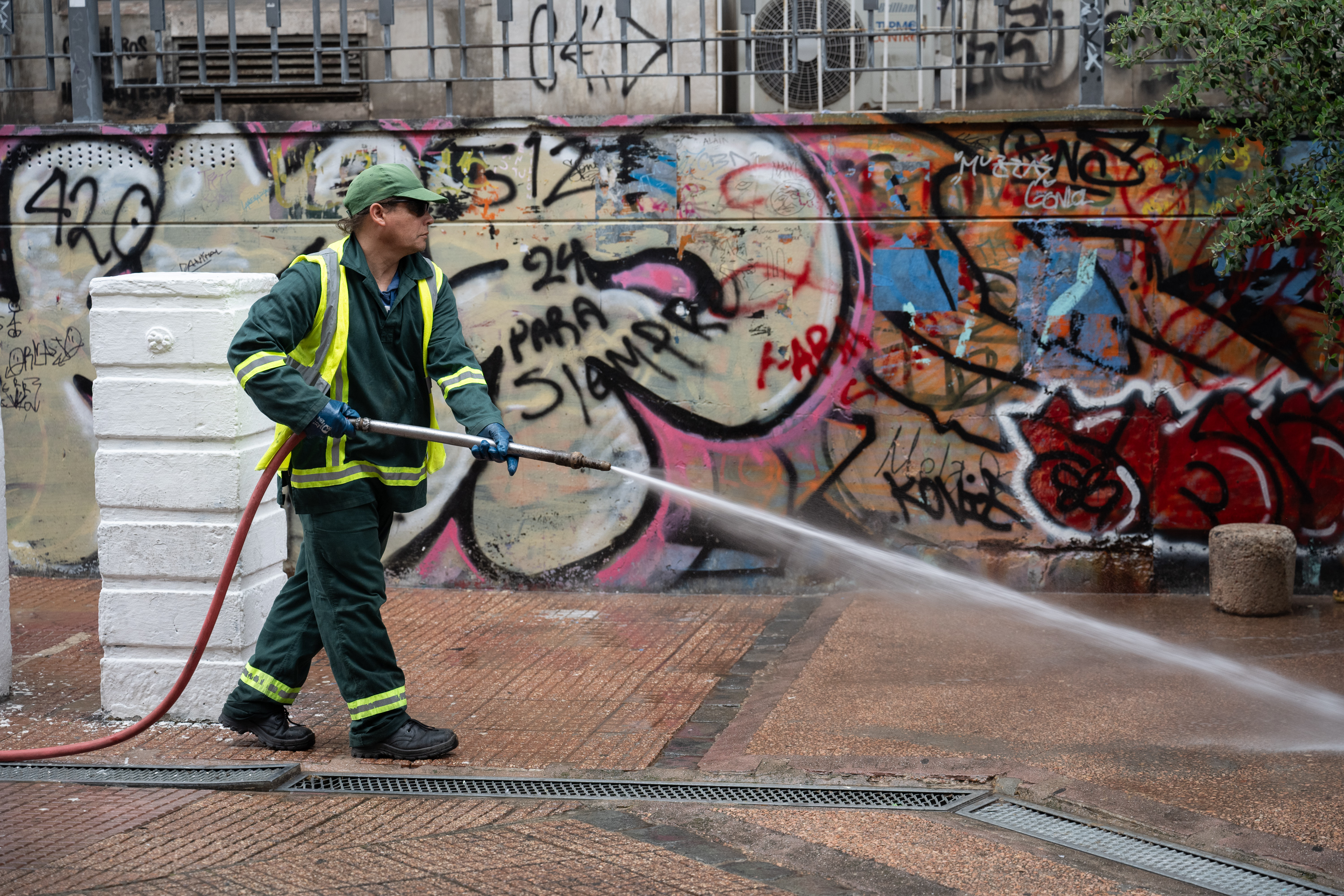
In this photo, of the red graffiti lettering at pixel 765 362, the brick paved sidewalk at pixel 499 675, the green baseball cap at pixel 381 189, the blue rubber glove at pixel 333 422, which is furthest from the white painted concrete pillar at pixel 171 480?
the red graffiti lettering at pixel 765 362

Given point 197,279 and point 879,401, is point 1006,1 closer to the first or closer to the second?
point 879,401

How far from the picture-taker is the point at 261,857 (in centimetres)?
385

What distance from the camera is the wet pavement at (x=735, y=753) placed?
147 inches

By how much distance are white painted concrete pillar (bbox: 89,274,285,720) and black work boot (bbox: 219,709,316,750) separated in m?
0.32

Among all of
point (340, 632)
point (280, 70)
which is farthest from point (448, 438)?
point (280, 70)

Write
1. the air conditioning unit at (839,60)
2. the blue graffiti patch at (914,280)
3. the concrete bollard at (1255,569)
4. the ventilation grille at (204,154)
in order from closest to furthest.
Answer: the concrete bollard at (1255,569) < the blue graffiti patch at (914,280) < the ventilation grille at (204,154) < the air conditioning unit at (839,60)

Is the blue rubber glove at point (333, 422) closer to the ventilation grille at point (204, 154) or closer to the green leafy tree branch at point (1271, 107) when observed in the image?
the ventilation grille at point (204, 154)

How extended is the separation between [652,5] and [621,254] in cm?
306

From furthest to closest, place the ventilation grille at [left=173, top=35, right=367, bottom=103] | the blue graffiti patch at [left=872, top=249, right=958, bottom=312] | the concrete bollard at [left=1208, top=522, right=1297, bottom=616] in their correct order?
the ventilation grille at [left=173, top=35, right=367, bottom=103] → the blue graffiti patch at [left=872, top=249, right=958, bottom=312] → the concrete bollard at [left=1208, top=522, right=1297, bottom=616]

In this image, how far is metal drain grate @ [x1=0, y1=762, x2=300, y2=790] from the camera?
4.40 meters

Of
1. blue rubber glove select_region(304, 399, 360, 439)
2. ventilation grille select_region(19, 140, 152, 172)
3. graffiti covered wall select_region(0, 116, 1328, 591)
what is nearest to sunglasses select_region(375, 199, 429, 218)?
blue rubber glove select_region(304, 399, 360, 439)

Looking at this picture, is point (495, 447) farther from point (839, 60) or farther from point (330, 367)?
point (839, 60)

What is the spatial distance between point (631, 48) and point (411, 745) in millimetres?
6091

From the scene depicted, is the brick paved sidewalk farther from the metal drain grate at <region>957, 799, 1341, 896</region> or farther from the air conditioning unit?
the air conditioning unit
